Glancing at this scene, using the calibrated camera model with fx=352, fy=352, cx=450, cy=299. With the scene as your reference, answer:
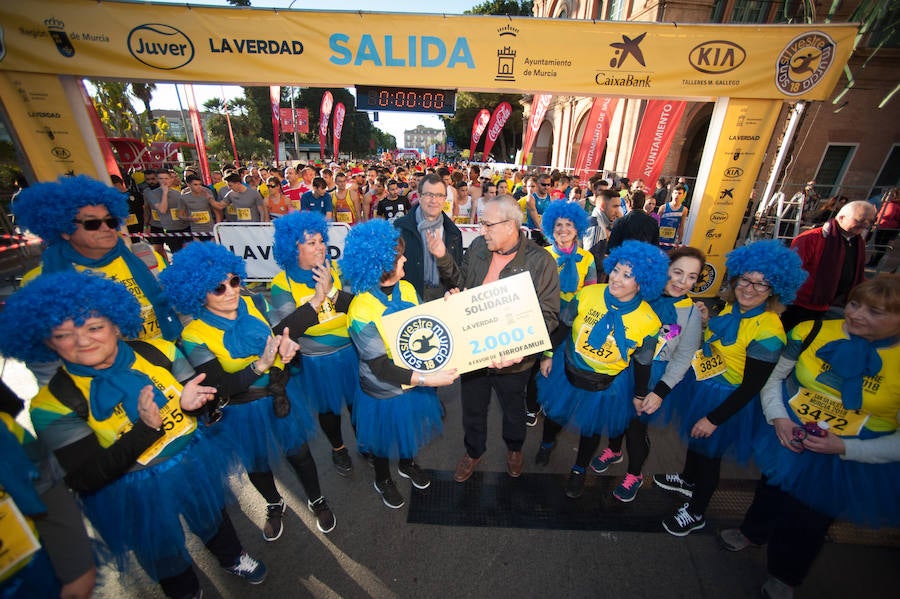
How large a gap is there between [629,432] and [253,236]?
6.09 m

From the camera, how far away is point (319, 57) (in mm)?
5824

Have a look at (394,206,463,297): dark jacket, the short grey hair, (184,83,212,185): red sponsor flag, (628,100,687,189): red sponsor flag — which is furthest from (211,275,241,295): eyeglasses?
(184,83,212,185): red sponsor flag

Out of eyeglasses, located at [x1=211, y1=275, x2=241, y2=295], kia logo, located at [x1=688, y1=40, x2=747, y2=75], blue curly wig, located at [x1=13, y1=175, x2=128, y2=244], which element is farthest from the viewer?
kia logo, located at [x1=688, y1=40, x2=747, y2=75]

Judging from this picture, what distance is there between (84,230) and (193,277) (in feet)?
4.58

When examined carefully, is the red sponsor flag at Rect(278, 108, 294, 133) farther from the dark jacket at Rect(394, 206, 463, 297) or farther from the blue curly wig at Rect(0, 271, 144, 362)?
the blue curly wig at Rect(0, 271, 144, 362)

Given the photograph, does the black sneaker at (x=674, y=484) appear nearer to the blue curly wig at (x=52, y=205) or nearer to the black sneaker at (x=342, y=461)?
the black sneaker at (x=342, y=461)

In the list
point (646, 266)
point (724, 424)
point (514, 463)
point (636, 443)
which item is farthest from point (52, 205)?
point (724, 424)

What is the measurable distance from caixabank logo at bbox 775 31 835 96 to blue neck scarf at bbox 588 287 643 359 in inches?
261

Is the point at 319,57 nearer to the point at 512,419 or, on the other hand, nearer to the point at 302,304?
the point at 302,304

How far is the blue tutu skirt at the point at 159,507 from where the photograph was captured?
1.85 meters

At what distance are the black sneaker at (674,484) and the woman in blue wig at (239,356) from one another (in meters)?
3.26

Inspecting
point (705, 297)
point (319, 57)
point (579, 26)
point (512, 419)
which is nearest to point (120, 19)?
point (319, 57)

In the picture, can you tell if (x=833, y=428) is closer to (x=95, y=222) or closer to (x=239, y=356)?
(x=239, y=356)

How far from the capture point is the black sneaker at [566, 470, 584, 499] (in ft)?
10.5
